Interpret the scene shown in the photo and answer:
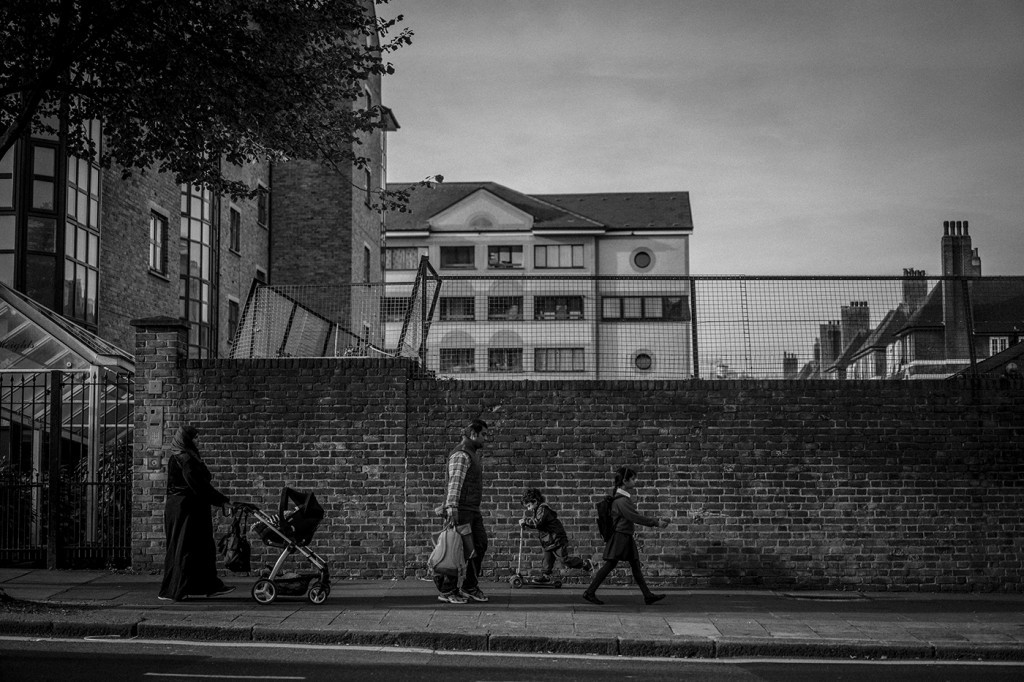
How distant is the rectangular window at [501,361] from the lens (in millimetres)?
13922

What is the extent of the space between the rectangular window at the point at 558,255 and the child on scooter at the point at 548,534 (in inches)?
2430

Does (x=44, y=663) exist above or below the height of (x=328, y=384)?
below

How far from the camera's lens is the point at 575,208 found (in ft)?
260

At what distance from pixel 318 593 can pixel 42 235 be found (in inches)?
633

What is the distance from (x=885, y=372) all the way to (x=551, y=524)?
193 inches

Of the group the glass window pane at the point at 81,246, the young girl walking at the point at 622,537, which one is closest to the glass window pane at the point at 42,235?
the glass window pane at the point at 81,246

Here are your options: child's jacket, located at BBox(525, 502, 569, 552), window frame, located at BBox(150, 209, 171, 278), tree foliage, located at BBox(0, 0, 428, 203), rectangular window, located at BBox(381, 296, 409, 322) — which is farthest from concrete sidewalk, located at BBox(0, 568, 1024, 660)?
window frame, located at BBox(150, 209, 171, 278)

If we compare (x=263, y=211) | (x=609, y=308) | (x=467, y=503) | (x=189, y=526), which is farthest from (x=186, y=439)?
(x=263, y=211)

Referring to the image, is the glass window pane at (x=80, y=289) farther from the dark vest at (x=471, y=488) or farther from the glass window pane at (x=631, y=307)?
the dark vest at (x=471, y=488)

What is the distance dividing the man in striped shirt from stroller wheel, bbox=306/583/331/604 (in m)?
1.21

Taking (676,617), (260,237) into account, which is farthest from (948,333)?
(260,237)

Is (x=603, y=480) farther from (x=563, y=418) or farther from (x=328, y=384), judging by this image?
(x=328, y=384)

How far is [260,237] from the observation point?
39312 mm

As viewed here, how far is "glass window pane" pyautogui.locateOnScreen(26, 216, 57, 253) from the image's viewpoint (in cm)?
2373
